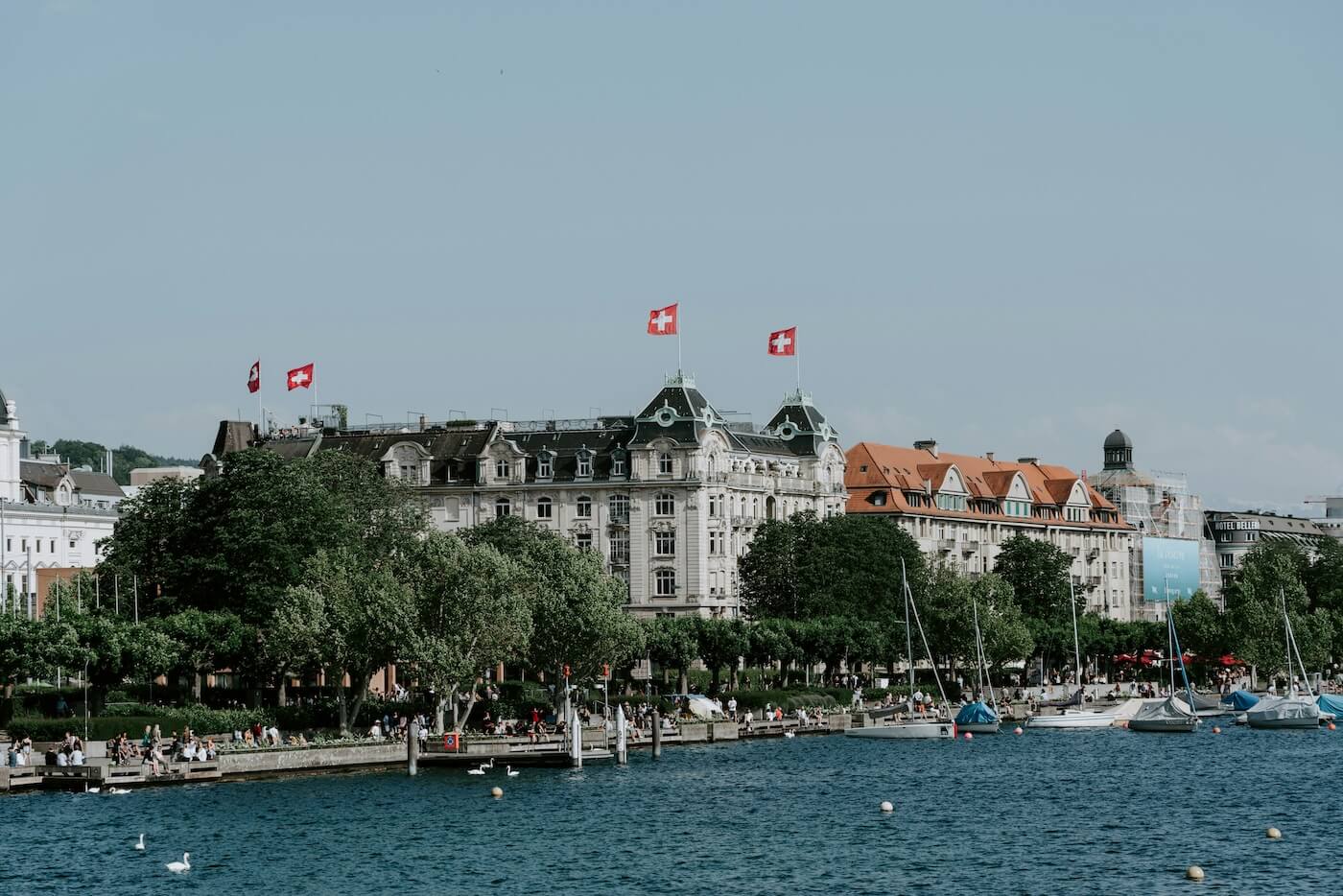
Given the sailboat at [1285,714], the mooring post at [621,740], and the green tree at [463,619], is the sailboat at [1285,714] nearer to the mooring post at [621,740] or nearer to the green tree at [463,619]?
A: the mooring post at [621,740]

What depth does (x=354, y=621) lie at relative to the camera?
116500 mm

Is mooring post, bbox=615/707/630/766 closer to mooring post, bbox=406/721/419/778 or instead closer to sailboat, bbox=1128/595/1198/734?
mooring post, bbox=406/721/419/778

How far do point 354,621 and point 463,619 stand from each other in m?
6.84

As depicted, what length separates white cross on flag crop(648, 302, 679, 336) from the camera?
169625 millimetres

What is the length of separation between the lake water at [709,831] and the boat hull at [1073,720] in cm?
3645

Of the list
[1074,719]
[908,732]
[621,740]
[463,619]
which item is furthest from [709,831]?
[1074,719]

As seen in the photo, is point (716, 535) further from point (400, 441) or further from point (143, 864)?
point (143, 864)

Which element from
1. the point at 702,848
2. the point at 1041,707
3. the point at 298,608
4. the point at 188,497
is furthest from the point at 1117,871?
the point at 1041,707

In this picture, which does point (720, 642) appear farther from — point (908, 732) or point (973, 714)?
point (973, 714)

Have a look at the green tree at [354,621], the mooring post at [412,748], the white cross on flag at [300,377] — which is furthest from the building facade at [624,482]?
the mooring post at [412,748]

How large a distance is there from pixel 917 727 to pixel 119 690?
5427 cm

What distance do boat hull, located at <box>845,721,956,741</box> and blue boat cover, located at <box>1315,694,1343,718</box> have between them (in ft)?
119

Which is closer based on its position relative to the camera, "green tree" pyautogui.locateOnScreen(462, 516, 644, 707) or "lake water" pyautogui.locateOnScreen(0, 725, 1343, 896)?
"lake water" pyautogui.locateOnScreen(0, 725, 1343, 896)

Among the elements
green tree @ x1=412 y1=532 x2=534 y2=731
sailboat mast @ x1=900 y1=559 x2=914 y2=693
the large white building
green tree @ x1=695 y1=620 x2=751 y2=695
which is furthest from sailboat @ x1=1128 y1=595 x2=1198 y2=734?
the large white building
